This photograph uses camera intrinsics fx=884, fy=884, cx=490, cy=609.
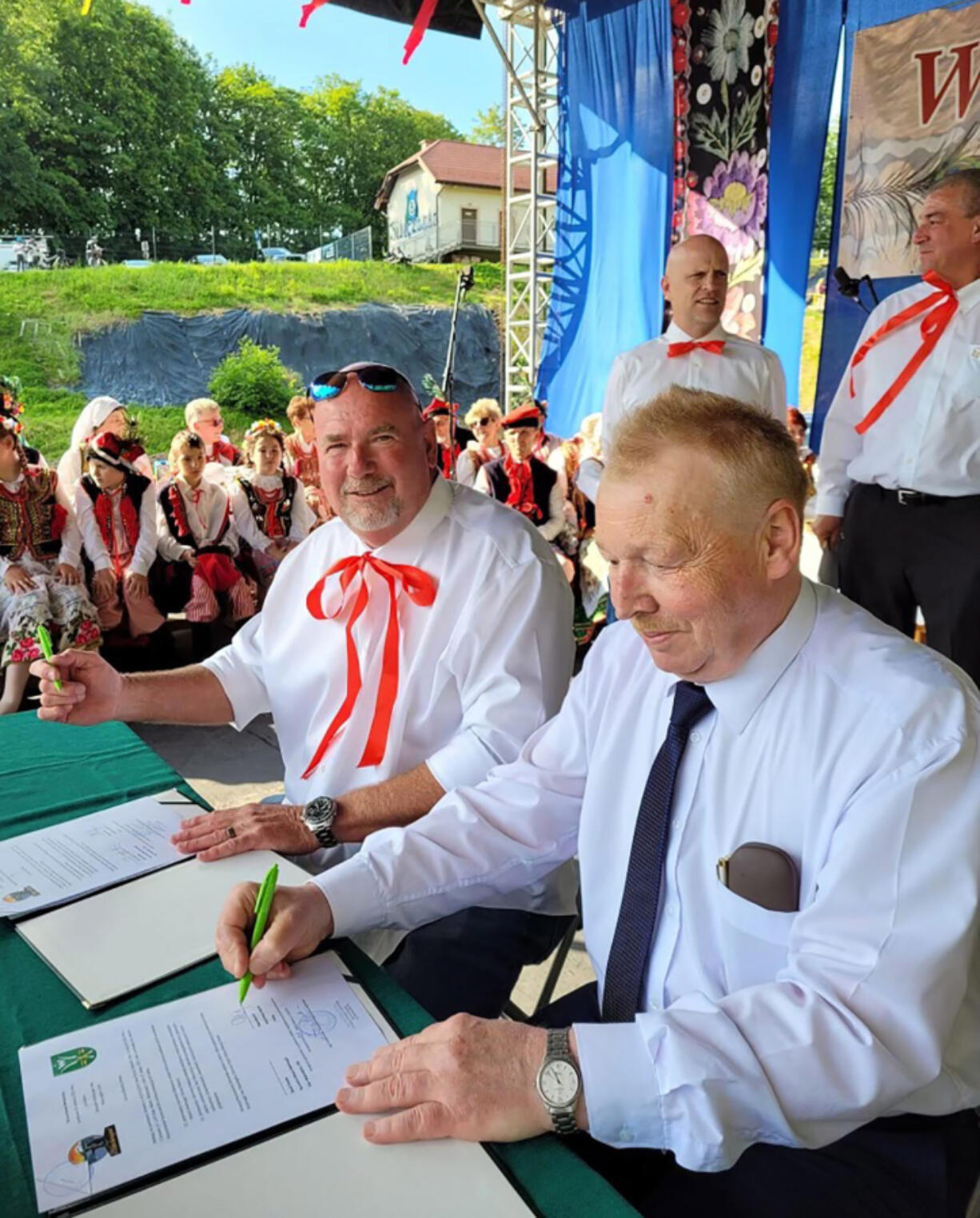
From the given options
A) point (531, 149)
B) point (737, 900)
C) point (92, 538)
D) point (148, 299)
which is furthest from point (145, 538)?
point (148, 299)

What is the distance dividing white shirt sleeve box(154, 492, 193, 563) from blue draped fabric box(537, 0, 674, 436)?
4.22 metres

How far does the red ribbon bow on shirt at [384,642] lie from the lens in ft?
6.30

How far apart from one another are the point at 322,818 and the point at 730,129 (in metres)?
6.49

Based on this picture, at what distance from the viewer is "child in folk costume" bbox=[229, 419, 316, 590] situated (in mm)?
5762

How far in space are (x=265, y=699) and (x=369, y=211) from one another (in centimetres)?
3423

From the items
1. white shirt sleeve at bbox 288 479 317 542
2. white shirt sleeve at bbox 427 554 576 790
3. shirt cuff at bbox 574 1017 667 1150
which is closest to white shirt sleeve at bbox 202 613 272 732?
white shirt sleeve at bbox 427 554 576 790

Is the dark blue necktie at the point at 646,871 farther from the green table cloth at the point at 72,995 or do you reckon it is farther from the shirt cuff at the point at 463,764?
the shirt cuff at the point at 463,764

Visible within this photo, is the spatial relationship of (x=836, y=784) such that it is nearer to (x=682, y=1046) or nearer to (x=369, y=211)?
(x=682, y=1046)

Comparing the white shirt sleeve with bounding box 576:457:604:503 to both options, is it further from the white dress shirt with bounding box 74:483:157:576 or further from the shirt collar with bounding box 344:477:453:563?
the white dress shirt with bounding box 74:483:157:576

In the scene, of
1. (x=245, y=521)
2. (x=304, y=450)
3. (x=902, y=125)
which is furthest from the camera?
(x=304, y=450)

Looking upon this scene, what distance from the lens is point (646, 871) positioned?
1.23 m

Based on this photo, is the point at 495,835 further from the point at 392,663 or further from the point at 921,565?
the point at 921,565

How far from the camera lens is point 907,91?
5.11 metres

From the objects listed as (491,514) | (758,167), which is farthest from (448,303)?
(491,514)
